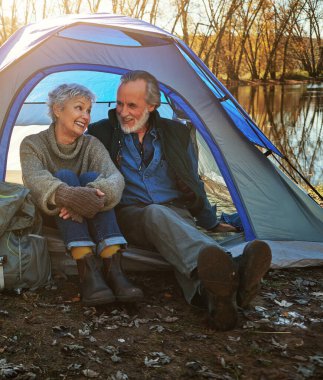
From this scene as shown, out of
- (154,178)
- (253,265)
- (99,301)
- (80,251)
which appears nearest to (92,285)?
(99,301)

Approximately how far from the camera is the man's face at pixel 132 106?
12.0ft

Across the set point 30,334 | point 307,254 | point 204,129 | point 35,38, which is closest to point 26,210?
point 30,334

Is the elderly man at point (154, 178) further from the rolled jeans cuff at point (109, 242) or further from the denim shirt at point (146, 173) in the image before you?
the rolled jeans cuff at point (109, 242)

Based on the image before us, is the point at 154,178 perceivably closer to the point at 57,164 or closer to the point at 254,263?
the point at 57,164

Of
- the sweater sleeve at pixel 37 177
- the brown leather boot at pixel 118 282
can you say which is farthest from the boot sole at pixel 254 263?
the sweater sleeve at pixel 37 177

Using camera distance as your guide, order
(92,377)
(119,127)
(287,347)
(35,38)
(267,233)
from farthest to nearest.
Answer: (267,233), (119,127), (35,38), (287,347), (92,377)

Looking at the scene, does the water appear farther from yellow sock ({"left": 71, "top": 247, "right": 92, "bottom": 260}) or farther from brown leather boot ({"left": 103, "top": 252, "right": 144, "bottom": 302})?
yellow sock ({"left": 71, "top": 247, "right": 92, "bottom": 260})

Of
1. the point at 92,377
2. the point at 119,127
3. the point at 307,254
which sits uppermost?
the point at 119,127

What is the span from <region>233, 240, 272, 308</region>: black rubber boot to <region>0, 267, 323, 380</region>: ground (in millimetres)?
222

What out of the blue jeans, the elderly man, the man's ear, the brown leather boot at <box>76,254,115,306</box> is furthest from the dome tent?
the brown leather boot at <box>76,254,115,306</box>

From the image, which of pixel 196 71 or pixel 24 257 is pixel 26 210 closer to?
pixel 24 257

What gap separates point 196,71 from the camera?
157 inches

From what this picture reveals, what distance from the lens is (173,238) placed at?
3004 millimetres

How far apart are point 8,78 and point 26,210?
3.84 ft
